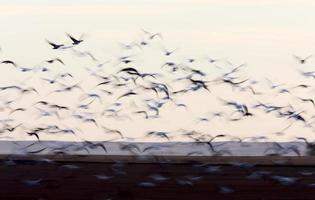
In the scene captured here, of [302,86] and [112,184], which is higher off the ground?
[302,86]

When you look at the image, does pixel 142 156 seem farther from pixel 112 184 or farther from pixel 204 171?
pixel 112 184

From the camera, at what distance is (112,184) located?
927 inches

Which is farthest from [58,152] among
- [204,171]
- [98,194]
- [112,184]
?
[98,194]

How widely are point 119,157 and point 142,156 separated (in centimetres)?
158

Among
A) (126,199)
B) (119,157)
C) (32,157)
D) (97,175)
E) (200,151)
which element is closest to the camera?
(126,199)

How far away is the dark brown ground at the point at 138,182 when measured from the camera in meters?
20.9

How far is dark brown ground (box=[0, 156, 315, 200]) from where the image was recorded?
68.5 feet

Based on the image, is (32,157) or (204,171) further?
(32,157)

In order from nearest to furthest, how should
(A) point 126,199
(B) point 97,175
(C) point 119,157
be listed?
1. (A) point 126,199
2. (B) point 97,175
3. (C) point 119,157

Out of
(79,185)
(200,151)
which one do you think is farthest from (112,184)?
(200,151)

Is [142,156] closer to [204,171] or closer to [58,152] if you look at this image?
[58,152]

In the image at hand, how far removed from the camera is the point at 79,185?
23078 millimetres

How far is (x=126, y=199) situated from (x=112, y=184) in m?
3.44

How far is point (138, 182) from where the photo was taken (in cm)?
2427
